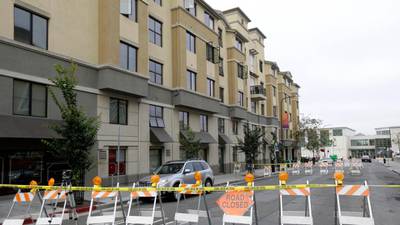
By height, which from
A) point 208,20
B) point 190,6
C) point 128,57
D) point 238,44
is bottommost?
point 128,57

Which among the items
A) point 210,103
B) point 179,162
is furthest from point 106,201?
point 210,103

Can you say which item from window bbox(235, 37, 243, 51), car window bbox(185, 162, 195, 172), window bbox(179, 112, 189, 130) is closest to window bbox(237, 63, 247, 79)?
window bbox(235, 37, 243, 51)

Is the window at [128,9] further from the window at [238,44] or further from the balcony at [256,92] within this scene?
the balcony at [256,92]

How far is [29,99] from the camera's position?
17.5m

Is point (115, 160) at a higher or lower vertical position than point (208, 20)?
lower

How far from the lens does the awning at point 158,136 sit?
2505 centimetres

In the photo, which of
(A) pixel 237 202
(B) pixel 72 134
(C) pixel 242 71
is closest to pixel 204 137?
(C) pixel 242 71

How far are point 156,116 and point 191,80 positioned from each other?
19.1 ft

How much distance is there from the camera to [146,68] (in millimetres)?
24625

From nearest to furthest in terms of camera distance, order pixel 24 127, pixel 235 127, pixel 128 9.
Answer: pixel 24 127 → pixel 128 9 → pixel 235 127

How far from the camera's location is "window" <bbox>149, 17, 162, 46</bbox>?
87.8 feet

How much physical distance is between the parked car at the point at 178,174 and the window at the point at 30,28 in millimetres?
8325

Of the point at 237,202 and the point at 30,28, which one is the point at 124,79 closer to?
the point at 30,28

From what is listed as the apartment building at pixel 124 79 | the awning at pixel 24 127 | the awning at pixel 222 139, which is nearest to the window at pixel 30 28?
the apartment building at pixel 124 79
